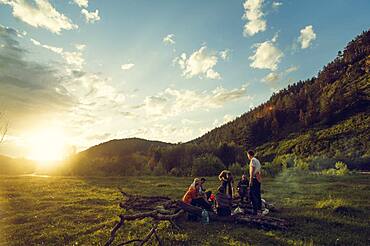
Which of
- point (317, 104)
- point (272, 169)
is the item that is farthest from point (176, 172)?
point (317, 104)

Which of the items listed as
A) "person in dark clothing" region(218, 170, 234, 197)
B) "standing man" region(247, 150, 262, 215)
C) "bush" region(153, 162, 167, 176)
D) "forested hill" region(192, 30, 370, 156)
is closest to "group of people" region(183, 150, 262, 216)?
"standing man" region(247, 150, 262, 215)

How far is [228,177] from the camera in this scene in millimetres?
19188

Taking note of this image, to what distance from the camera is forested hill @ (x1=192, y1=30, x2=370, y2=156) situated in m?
132

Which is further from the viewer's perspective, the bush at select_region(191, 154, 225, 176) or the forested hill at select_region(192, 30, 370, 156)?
the forested hill at select_region(192, 30, 370, 156)

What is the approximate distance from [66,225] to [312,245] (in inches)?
449

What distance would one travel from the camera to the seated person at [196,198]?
16484 millimetres

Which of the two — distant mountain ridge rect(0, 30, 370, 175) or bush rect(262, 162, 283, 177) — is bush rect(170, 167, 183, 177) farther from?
bush rect(262, 162, 283, 177)

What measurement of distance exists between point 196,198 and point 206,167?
38.5 metres

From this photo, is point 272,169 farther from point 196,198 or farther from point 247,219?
point 247,219

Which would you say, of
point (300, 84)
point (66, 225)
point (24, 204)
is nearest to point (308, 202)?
point (66, 225)

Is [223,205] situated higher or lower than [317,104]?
lower

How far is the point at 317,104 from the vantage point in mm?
150625

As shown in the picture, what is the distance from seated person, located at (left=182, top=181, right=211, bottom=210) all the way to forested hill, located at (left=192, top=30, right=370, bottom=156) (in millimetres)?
110665

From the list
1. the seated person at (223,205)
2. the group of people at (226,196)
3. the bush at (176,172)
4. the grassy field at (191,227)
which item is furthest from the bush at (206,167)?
the seated person at (223,205)
